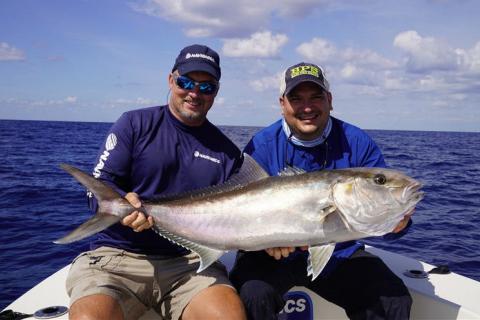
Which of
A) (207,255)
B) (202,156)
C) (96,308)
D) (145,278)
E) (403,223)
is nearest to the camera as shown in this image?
(96,308)

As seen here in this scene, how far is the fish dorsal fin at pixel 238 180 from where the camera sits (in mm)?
3662

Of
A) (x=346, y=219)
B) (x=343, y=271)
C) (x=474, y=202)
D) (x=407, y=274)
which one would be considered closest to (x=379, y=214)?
(x=346, y=219)

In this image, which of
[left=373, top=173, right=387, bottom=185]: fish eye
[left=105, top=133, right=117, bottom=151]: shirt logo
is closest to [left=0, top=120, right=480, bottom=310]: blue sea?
[left=105, top=133, right=117, bottom=151]: shirt logo

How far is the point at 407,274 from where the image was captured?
460cm

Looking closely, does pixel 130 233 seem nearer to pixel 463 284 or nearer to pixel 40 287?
pixel 40 287

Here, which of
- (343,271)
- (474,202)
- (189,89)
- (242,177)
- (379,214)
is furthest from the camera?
(474,202)

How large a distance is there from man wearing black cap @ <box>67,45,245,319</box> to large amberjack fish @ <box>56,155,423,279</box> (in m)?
0.22

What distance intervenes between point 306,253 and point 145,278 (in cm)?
144

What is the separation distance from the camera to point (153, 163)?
13.4 ft

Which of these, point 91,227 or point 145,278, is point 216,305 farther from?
point 91,227

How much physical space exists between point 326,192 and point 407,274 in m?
1.91

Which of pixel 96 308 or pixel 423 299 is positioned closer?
pixel 96 308

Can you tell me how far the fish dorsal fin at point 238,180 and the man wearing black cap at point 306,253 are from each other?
566 mm

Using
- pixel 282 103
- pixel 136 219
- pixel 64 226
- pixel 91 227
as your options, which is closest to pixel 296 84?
pixel 282 103
